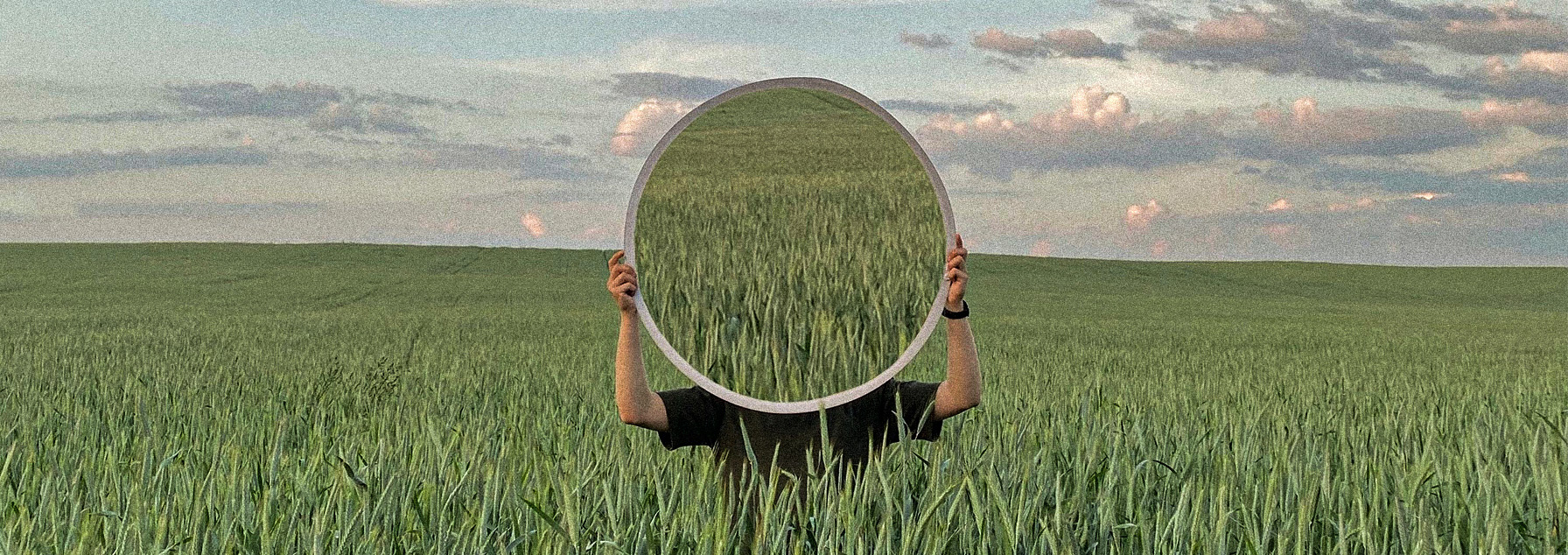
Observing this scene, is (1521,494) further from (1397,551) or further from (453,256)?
(453,256)

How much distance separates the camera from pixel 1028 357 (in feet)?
40.2

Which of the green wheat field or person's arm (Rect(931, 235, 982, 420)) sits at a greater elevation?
person's arm (Rect(931, 235, 982, 420))

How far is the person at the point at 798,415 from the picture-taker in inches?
110

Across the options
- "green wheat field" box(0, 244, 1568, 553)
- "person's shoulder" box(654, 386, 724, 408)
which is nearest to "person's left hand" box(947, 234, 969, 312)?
"green wheat field" box(0, 244, 1568, 553)

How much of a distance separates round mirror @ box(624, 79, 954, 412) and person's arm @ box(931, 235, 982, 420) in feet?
0.15

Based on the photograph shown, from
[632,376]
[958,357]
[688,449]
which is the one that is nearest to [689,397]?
[632,376]

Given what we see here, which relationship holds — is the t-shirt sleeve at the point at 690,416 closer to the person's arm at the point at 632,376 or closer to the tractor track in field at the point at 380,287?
the person's arm at the point at 632,376

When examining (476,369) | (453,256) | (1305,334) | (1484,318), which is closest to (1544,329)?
(1484,318)

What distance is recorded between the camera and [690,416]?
301cm

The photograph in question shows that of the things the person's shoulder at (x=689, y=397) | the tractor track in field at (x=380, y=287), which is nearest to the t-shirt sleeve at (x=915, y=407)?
the person's shoulder at (x=689, y=397)

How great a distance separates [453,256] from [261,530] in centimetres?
5048

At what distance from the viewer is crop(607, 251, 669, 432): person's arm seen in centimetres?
267

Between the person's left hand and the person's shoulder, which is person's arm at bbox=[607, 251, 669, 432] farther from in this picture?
the person's left hand

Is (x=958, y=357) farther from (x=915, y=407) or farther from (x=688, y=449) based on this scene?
(x=688, y=449)
